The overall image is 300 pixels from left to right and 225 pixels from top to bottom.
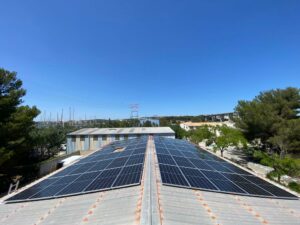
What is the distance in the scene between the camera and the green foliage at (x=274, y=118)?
2842cm

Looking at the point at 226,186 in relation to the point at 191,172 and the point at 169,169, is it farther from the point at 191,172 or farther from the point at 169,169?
the point at 169,169

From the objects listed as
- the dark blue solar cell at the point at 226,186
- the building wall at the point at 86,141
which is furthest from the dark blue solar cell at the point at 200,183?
the building wall at the point at 86,141

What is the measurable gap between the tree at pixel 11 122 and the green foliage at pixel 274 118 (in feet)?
103

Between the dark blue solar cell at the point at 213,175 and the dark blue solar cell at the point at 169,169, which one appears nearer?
the dark blue solar cell at the point at 169,169

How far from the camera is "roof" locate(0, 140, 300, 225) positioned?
4.72m

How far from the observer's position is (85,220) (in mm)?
4879

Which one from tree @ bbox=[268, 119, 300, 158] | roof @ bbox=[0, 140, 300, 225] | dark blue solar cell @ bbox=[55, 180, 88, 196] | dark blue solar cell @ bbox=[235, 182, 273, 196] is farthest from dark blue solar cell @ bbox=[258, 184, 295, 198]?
tree @ bbox=[268, 119, 300, 158]

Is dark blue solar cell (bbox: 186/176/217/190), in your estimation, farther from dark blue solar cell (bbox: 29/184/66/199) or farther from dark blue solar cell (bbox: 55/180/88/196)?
dark blue solar cell (bbox: 29/184/66/199)

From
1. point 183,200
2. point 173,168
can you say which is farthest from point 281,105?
point 183,200

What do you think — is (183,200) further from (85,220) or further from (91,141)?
(91,141)

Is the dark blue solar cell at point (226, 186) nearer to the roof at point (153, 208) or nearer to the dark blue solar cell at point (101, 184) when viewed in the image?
the roof at point (153, 208)

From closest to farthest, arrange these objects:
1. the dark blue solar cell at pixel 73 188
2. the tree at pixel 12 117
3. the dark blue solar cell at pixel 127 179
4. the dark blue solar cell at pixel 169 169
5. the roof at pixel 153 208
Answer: the roof at pixel 153 208
the dark blue solar cell at pixel 127 179
the dark blue solar cell at pixel 73 188
the dark blue solar cell at pixel 169 169
the tree at pixel 12 117

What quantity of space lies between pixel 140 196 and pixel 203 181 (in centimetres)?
316

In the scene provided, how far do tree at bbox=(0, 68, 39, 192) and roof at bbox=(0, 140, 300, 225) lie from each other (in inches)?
610
